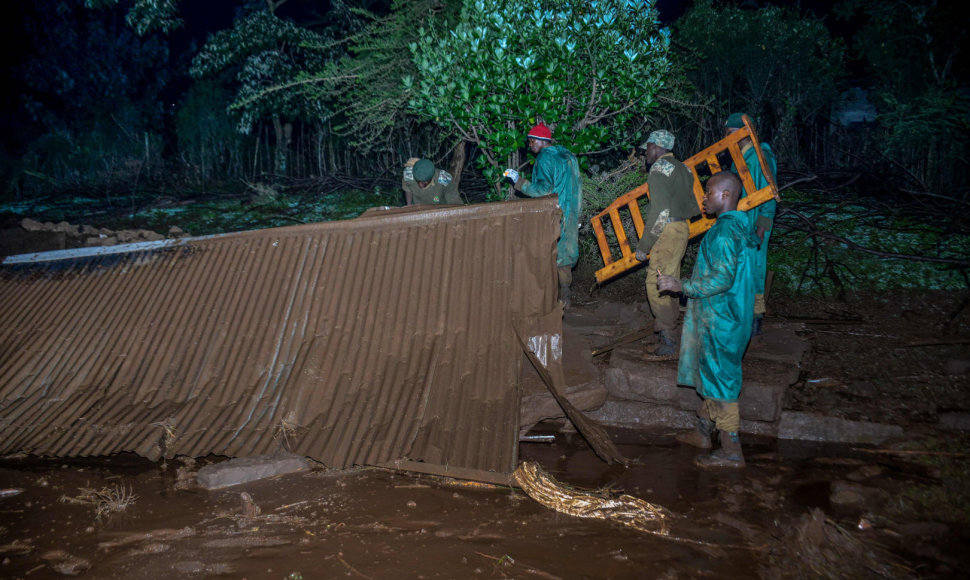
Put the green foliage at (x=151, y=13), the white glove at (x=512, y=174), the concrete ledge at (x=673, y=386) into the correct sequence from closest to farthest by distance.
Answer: the concrete ledge at (x=673, y=386) < the white glove at (x=512, y=174) < the green foliage at (x=151, y=13)

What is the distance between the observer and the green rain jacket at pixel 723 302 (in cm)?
412

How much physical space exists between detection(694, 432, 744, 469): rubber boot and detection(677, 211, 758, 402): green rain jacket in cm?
28

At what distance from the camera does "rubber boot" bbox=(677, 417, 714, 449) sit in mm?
4578

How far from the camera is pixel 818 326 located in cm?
641

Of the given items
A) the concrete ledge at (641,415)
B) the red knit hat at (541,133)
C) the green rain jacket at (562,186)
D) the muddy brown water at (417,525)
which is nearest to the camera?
the muddy brown water at (417,525)

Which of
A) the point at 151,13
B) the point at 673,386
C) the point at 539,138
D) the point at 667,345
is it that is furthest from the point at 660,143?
the point at 151,13

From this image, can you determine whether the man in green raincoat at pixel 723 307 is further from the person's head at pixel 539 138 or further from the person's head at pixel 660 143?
the person's head at pixel 539 138

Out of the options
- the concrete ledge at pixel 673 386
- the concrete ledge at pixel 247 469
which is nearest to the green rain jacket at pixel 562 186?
the concrete ledge at pixel 673 386

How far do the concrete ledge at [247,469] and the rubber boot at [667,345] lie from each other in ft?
10.2

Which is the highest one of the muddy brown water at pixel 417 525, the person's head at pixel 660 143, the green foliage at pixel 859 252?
the person's head at pixel 660 143

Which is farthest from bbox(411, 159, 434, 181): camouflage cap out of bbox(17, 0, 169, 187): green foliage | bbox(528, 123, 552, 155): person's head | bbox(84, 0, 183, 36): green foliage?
bbox(17, 0, 169, 187): green foliage

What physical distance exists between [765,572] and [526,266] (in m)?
2.65

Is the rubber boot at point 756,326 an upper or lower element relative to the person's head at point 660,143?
lower

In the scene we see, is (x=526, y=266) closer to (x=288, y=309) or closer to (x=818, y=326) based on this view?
(x=288, y=309)
